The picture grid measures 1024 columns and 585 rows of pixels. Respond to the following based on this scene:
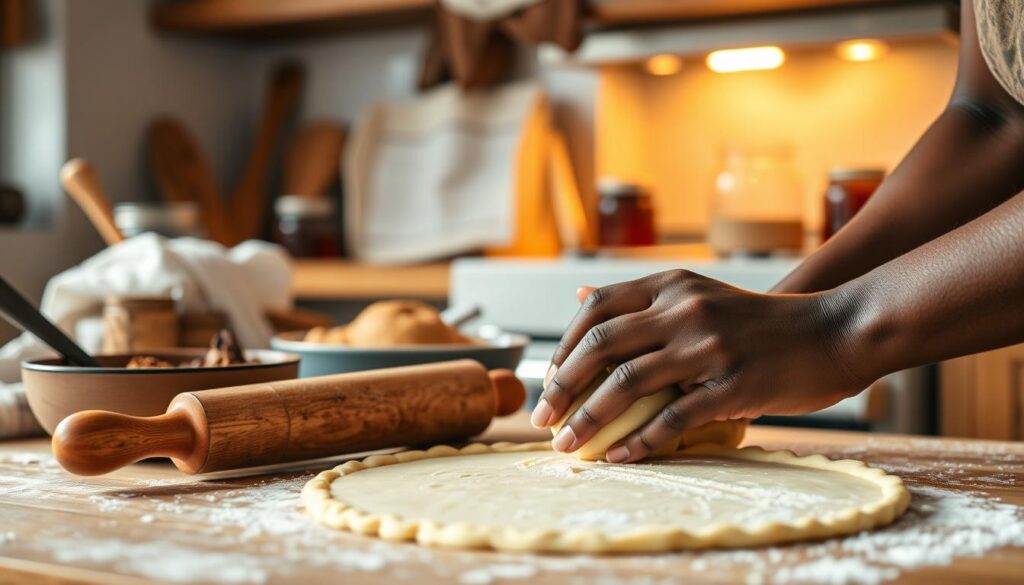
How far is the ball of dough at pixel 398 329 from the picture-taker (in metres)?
1.08

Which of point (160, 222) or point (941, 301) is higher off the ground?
point (160, 222)

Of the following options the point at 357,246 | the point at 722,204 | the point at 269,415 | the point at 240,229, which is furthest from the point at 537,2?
the point at 269,415

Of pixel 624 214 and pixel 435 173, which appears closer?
pixel 624 214

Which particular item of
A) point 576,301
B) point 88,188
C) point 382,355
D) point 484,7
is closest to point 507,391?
point 382,355

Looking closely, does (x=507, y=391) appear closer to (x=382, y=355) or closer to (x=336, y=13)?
(x=382, y=355)

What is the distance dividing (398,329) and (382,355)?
0.06m

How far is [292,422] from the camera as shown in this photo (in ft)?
2.68

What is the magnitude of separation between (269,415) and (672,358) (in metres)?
0.29

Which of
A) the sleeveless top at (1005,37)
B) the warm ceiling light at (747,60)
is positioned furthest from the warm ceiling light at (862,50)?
the sleeveless top at (1005,37)

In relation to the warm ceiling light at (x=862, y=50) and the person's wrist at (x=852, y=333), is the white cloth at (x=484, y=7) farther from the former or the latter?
the person's wrist at (x=852, y=333)

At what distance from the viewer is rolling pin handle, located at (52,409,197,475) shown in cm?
72

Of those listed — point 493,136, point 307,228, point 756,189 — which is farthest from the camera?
point 307,228

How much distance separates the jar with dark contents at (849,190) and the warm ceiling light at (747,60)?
478 mm

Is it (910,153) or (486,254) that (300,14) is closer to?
(486,254)
